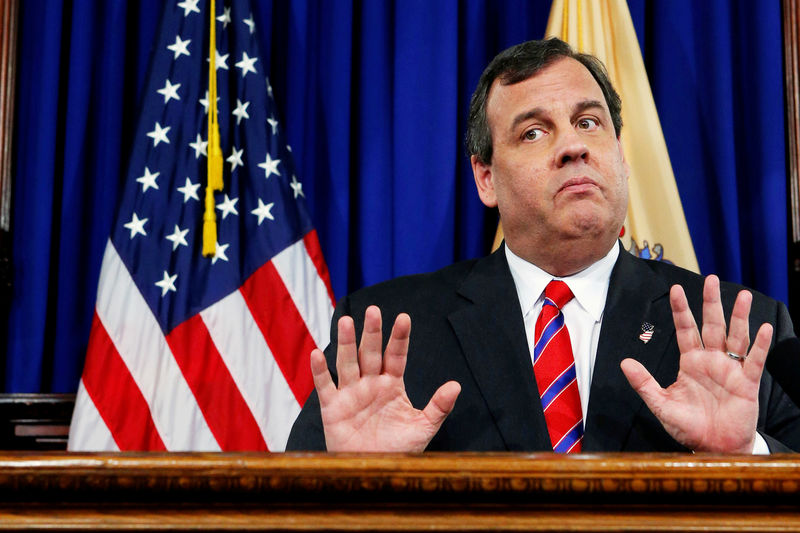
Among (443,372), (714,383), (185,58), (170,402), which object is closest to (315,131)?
(185,58)

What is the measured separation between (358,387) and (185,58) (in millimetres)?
1631

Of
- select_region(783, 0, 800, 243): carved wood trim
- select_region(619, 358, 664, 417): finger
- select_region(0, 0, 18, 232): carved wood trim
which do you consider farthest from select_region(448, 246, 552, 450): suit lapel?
select_region(0, 0, 18, 232): carved wood trim

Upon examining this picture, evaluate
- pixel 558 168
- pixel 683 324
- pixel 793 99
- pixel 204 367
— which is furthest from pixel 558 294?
pixel 793 99

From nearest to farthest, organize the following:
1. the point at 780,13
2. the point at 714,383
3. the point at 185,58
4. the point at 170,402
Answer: the point at 714,383, the point at 170,402, the point at 185,58, the point at 780,13

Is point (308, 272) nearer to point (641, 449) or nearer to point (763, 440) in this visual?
point (641, 449)

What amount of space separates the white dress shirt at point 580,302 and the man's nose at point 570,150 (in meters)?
0.21

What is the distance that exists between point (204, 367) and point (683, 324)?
1.54 m

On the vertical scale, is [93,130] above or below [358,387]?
above

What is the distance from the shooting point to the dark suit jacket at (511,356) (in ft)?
4.59

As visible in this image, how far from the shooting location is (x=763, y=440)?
1.25 metres

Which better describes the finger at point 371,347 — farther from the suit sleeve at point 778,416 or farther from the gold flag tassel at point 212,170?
the gold flag tassel at point 212,170

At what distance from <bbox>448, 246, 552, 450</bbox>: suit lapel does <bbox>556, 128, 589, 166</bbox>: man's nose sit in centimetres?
25

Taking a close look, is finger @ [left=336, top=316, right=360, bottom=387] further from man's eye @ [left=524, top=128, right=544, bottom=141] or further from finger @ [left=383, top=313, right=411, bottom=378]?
man's eye @ [left=524, top=128, right=544, bottom=141]

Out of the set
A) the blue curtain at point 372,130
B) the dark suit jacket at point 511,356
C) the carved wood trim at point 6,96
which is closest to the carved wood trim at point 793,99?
the blue curtain at point 372,130
